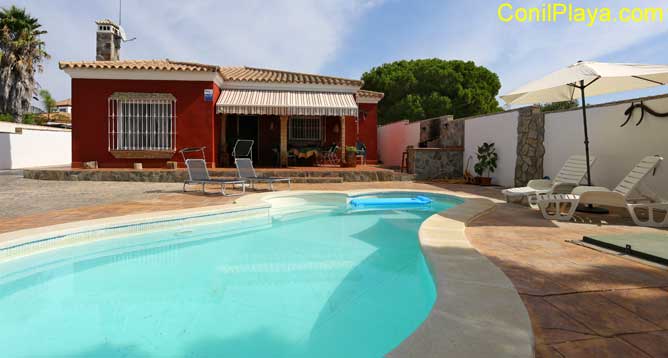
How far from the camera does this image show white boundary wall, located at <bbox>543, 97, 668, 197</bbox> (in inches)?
334

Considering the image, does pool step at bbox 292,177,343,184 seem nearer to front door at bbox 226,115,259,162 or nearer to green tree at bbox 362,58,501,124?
front door at bbox 226,115,259,162

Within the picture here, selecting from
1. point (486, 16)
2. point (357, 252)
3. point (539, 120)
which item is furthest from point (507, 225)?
point (486, 16)

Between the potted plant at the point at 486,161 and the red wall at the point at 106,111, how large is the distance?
10.9 metres

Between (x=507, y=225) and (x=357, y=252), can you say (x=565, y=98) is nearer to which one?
(x=507, y=225)

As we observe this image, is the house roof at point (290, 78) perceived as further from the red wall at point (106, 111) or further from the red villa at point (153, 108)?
the red wall at point (106, 111)

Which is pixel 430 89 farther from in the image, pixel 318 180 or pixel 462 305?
pixel 462 305

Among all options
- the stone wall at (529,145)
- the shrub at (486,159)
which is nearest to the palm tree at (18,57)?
the shrub at (486,159)

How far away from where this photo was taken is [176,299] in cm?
431

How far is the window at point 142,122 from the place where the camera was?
1583 cm

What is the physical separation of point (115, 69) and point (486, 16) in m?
14.4

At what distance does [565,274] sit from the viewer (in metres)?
3.93

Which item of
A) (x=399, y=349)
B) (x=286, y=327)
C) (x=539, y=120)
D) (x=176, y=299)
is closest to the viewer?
(x=399, y=349)

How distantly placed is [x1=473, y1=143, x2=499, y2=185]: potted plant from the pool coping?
898 cm

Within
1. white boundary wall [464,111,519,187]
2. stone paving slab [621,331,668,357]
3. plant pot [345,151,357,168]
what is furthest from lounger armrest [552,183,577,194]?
plant pot [345,151,357,168]
